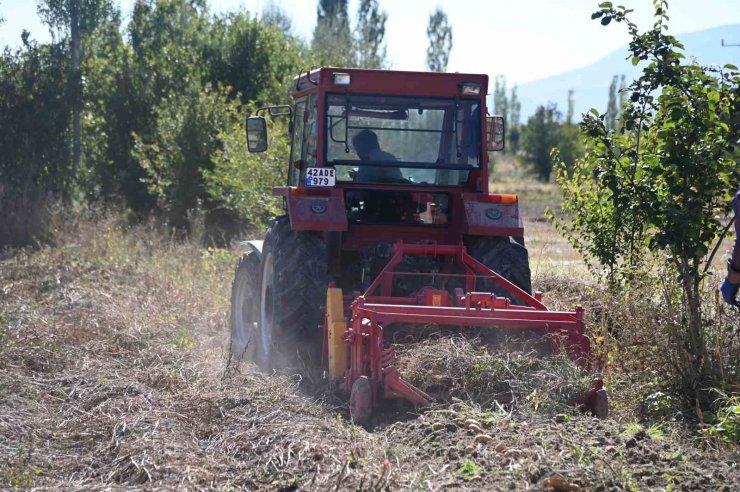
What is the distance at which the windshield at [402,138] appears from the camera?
7688 mm

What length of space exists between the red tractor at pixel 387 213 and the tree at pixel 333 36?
15236mm

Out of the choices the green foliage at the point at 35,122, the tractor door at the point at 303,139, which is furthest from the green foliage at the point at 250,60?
the tractor door at the point at 303,139

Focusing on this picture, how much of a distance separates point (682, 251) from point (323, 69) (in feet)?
9.53

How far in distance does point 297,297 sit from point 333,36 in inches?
1275

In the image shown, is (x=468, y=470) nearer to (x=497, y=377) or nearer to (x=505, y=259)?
(x=497, y=377)

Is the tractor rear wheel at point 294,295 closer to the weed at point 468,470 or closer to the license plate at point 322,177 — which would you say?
the license plate at point 322,177

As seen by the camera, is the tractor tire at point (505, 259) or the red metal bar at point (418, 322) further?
the tractor tire at point (505, 259)

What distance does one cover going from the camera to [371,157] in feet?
25.3

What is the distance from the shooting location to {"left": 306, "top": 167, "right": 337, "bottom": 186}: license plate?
295 inches

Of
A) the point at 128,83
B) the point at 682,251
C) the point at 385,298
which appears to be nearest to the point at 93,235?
the point at 128,83

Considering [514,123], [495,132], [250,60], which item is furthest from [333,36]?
[514,123]

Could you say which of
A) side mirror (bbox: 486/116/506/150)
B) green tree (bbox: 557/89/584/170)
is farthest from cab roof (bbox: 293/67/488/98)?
green tree (bbox: 557/89/584/170)

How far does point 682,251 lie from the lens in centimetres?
659

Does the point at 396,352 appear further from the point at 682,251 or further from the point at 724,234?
the point at 724,234
